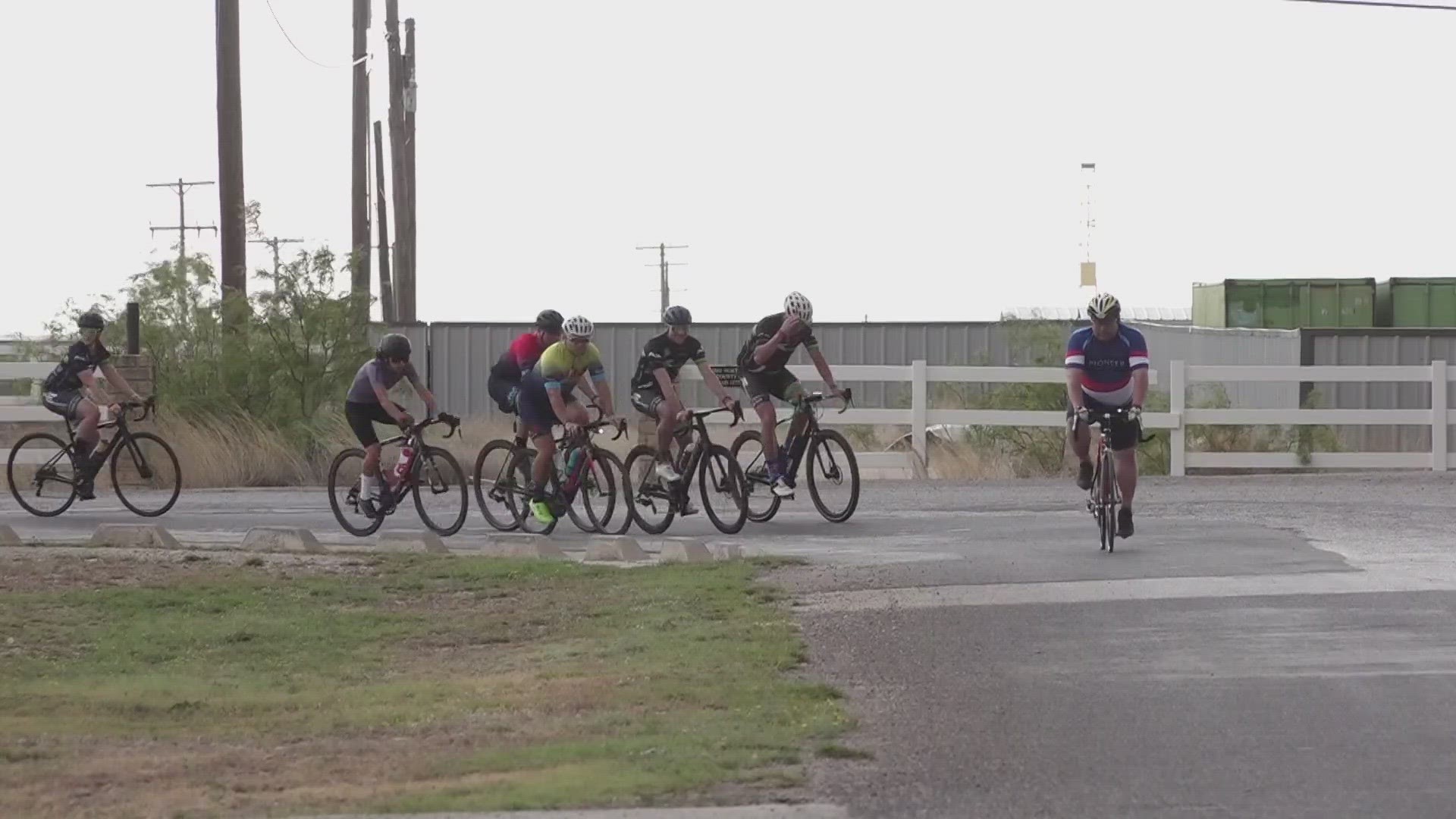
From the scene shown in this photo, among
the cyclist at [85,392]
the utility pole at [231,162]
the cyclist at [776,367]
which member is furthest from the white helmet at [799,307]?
the utility pole at [231,162]

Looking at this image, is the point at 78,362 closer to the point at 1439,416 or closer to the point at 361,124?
the point at 1439,416

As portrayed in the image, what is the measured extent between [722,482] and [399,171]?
25526 millimetres

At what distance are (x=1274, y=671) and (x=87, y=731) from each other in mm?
4897

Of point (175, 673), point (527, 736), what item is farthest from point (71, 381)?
point (527, 736)

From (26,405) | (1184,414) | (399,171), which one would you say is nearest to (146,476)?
(26,405)

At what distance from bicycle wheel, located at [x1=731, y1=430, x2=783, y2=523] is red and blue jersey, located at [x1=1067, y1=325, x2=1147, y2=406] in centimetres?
311

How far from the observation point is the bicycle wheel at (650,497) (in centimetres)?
1612

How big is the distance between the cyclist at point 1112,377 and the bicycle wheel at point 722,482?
3041 millimetres

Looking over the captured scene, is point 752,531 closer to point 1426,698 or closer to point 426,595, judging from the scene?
point 426,595

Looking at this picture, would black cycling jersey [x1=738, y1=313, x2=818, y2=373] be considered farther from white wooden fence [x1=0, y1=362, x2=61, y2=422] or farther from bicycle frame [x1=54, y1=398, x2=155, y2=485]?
white wooden fence [x1=0, y1=362, x2=61, y2=422]

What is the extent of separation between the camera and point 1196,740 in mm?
7641

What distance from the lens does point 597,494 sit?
53.6 feet

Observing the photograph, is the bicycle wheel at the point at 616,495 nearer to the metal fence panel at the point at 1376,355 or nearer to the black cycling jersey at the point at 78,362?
the black cycling jersey at the point at 78,362

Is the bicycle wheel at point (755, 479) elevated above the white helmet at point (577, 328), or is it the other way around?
the white helmet at point (577, 328)
